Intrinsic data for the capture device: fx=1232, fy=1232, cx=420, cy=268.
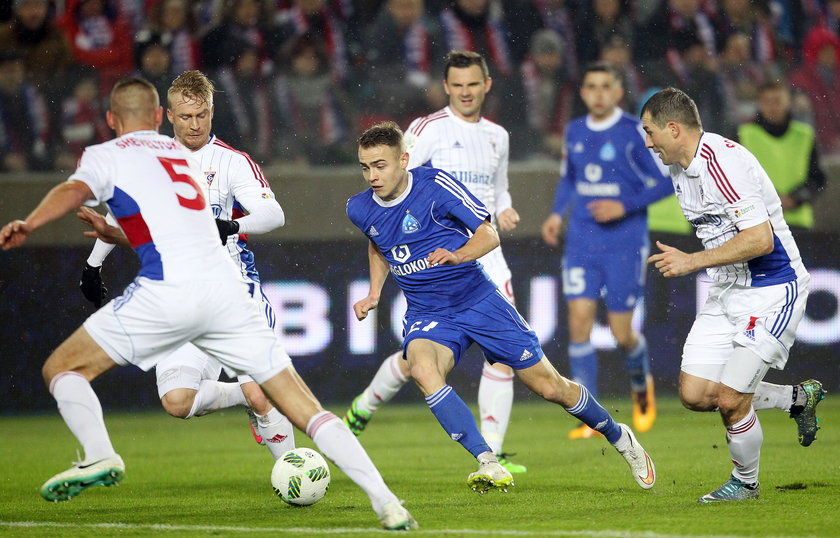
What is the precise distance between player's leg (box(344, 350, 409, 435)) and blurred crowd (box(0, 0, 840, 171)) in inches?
159

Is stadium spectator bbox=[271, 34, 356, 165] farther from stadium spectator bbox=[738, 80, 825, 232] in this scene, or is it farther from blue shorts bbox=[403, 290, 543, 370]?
blue shorts bbox=[403, 290, 543, 370]

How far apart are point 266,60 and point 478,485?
279 inches

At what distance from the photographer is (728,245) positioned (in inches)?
233

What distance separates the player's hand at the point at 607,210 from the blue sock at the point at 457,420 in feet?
12.7

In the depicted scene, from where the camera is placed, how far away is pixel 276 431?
6824 millimetres

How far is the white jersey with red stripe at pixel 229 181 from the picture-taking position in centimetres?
662

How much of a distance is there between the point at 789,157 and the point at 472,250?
6342 millimetres

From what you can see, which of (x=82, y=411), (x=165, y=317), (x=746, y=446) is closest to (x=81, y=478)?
(x=82, y=411)

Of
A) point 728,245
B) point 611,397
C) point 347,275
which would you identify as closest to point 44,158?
point 347,275

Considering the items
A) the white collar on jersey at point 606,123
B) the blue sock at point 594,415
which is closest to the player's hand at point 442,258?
the blue sock at point 594,415

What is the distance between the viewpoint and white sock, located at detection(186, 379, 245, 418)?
6738 mm

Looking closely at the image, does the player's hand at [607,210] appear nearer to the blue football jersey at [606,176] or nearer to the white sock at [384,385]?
the blue football jersey at [606,176]

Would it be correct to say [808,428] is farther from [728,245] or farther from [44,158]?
[44,158]

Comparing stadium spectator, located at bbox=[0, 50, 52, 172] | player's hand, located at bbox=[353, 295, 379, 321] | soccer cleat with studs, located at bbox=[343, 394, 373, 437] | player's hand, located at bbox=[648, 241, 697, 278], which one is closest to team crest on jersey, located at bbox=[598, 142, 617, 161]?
soccer cleat with studs, located at bbox=[343, 394, 373, 437]
